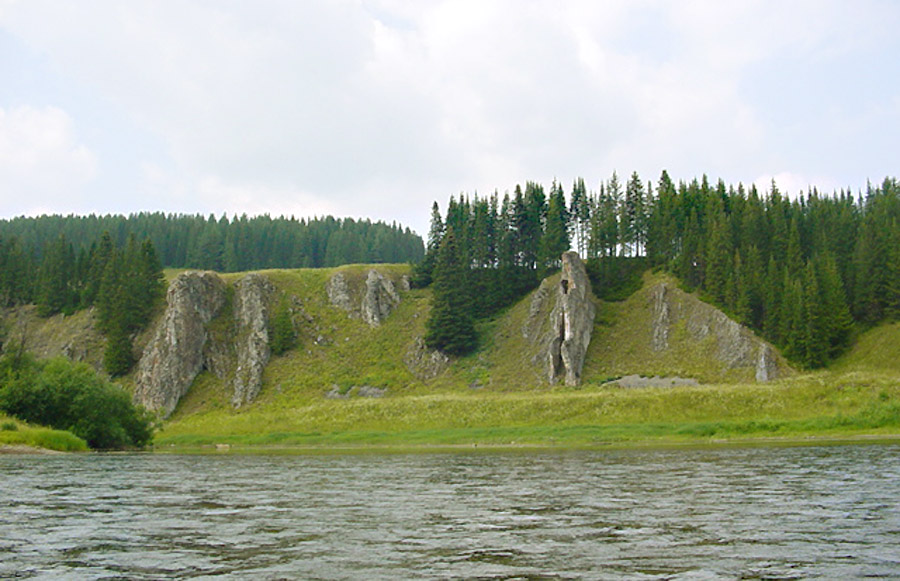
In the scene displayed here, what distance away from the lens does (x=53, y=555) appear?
17.3 metres

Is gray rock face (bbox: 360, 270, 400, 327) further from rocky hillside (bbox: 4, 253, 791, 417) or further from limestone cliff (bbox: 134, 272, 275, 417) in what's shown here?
limestone cliff (bbox: 134, 272, 275, 417)

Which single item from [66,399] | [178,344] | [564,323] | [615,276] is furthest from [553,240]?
[66,399]

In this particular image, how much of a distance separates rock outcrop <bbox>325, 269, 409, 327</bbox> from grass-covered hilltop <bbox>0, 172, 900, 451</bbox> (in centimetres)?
37

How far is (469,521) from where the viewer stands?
75.2ft

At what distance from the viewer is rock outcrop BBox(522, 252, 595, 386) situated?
3991 inches

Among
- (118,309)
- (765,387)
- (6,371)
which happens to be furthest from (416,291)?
(6,371)

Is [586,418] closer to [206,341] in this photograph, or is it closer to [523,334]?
[523,334]

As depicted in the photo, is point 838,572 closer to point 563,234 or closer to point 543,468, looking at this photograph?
point 543,468

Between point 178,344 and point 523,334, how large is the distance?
177 ft

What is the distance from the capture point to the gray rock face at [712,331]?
9344 centimetres

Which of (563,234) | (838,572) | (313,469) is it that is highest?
(563,234)

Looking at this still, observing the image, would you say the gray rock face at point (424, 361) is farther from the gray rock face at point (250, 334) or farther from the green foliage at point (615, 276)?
the green foliage at point (615, 276)

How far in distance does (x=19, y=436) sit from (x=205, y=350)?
65904 millimetres

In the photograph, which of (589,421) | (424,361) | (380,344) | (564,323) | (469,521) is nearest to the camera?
(469,521)
